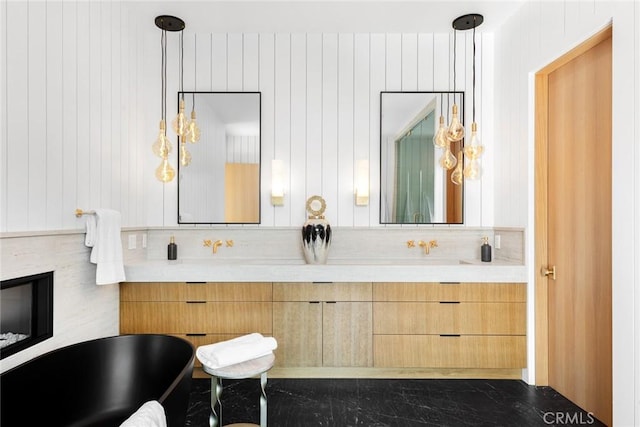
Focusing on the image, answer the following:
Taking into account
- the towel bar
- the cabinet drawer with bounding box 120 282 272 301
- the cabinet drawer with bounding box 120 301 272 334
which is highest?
the towel bar

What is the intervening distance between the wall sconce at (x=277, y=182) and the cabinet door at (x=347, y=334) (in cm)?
103

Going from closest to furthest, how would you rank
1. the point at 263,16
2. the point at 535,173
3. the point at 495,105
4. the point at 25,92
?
the point at 25,92 < the point at 535,173 < the point at 263,16 < the point at 495,105

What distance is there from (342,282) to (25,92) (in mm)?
2202

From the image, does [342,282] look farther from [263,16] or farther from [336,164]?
[263,16]

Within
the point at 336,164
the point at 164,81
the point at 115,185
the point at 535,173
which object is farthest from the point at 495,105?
the point at 115,185

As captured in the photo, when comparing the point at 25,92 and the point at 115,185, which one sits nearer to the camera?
the point at 25,92

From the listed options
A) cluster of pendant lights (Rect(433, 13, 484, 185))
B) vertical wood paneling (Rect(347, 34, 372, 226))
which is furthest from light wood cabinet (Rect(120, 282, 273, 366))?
cluster of pendant lights (Rect(433, 13, 484, 185))

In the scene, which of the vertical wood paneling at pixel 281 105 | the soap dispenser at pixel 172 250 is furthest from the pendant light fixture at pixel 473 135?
the soap dispenser at pixel 172 250

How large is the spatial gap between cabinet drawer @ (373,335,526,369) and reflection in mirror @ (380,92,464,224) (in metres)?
1.01

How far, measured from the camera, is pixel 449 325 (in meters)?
2.79

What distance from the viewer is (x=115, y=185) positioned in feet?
9.26

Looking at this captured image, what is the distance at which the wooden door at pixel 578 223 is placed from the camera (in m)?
2.17

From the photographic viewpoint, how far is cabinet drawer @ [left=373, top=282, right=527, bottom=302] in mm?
2785

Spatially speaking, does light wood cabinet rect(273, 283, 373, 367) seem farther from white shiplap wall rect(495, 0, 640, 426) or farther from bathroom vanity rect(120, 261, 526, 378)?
white shiplap wall rect(495, 0, 640, 426)
